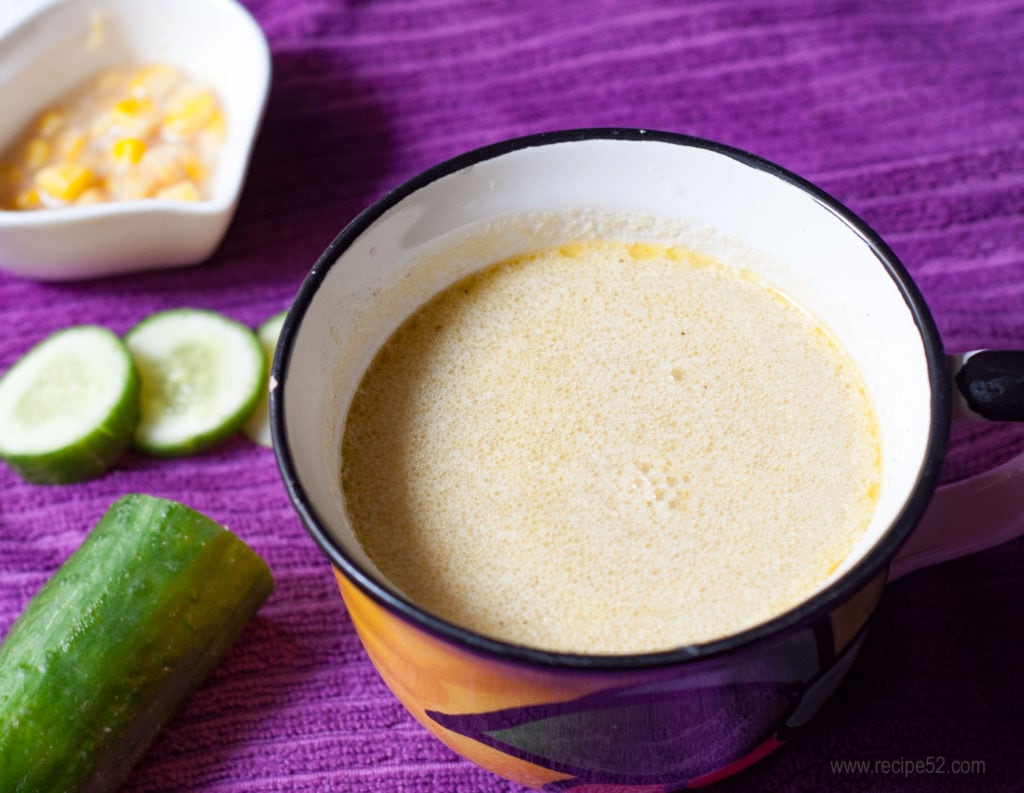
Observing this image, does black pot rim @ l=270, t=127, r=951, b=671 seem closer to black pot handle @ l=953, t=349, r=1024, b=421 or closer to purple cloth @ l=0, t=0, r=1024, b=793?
black pot handle @ l=953, t=349, r=1024, b=421

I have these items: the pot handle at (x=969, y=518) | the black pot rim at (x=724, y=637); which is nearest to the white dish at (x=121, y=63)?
the black pot rim at (x=724, y=637)

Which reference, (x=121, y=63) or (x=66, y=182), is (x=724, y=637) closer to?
(x=66, y=182)

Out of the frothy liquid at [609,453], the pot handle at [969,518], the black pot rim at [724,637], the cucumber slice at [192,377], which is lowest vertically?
the cucumber slice at [192,377]

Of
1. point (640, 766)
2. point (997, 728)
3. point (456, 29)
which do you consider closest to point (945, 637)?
point (997, 728)

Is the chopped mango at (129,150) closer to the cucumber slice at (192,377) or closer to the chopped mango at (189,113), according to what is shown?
the chopped mango at (189,113)

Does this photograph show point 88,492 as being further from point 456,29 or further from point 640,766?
point 456,29

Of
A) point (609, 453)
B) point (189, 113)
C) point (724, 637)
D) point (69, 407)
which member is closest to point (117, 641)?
point (69, 407)
